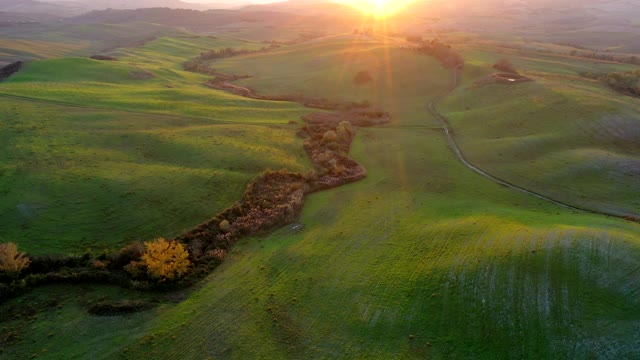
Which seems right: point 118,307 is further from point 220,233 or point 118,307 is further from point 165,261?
point 220,233

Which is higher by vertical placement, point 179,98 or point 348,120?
point 179,98

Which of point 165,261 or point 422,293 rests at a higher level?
point 165,261

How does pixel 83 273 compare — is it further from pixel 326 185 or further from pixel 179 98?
pixel 179 98

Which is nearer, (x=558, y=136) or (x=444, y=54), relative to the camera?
(x=558, y=136)

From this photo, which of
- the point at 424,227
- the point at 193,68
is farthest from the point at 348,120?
the point at 193,68

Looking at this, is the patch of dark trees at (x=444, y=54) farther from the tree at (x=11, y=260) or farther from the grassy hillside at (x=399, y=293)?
the tree at (x=11, y=260)

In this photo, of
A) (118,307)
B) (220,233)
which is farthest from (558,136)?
(118,307)

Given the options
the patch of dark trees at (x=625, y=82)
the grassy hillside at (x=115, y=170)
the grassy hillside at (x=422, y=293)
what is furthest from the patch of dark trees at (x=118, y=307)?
the patch of dark trees at (x=625, y=82)
